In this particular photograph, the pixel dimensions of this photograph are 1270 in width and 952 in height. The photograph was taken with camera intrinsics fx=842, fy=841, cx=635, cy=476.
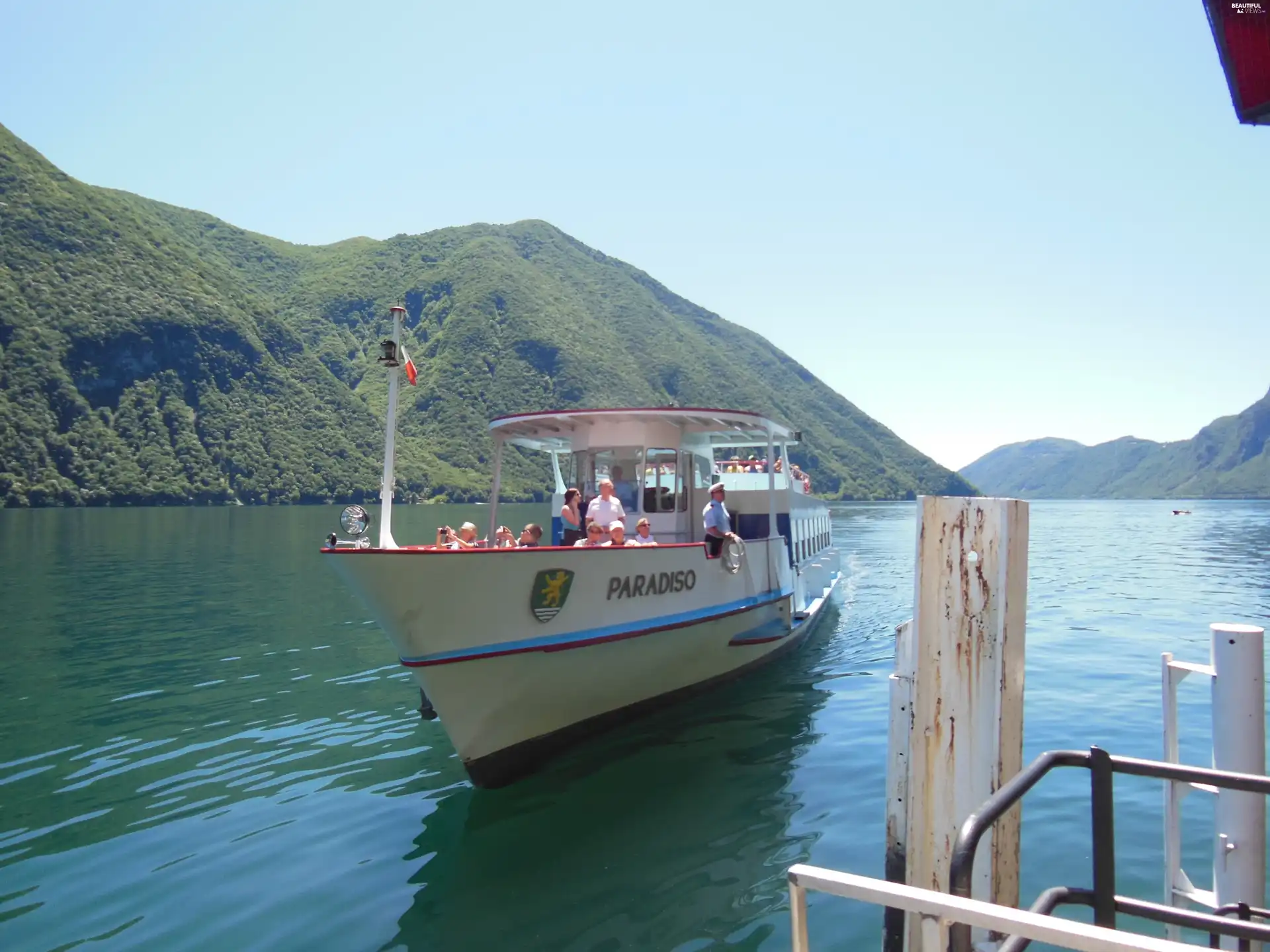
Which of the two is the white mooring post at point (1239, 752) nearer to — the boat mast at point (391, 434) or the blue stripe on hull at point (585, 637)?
the blue stripe on hull at point (585, 637)

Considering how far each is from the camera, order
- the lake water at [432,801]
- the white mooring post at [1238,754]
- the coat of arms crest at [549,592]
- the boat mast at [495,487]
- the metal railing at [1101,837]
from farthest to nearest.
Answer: the boat mast at [495,487], the coat of arms crest at [549,592], the lake water at [432,801], the white mooring post at [1238,754], the metal railing at [1101,837]

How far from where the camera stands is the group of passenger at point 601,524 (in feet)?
35.7

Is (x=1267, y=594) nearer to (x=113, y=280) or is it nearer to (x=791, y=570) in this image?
(x=791, y=570)

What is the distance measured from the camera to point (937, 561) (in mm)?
4223

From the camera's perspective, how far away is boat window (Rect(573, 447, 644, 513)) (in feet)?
46.3

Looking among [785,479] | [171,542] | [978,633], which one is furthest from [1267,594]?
[171,542]

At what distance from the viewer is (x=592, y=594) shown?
33.0ft

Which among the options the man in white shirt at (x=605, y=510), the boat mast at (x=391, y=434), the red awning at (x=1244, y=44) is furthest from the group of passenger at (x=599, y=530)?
the red awning at (x=1244, y=44)

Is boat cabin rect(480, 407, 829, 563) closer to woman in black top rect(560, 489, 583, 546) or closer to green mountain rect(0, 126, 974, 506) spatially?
woman in black top rect(560, 489, 583, 546)

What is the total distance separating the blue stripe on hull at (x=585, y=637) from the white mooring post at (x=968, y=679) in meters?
5.57

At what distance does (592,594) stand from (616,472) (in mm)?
4407

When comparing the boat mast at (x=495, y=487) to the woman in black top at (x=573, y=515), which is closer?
the woman in black top at (x=573, y=515)

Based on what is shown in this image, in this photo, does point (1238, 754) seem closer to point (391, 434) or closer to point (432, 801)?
point (391, 434)

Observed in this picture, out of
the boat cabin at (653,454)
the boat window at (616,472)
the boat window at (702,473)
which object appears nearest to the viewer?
the boat cabin at (653,454)
